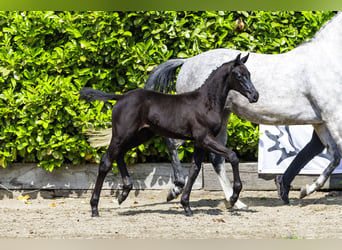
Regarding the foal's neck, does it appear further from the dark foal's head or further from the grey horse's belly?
the grey horse's belly

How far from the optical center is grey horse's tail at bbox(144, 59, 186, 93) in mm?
7406

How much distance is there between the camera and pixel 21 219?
21.1 ft

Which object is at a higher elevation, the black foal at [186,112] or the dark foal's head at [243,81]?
the dark foal's head at [243,81]

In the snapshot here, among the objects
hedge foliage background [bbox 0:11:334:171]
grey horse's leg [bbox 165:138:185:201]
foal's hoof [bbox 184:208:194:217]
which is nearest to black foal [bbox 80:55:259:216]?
foal's hoof [bbox 184:208:194:217]

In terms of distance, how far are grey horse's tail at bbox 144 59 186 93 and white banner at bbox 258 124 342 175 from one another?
4.84 ft

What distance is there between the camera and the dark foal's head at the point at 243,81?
6227 mm

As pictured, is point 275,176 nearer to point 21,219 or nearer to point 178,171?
point 178,171

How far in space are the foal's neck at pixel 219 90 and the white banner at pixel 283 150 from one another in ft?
6.01

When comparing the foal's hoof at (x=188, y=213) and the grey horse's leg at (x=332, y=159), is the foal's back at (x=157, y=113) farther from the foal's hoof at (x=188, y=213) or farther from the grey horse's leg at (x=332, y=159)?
the grey horse's leg at (x=332, y=159)

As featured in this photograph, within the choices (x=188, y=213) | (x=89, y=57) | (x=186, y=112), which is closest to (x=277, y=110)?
(x=186, y=112)

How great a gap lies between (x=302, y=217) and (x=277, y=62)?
1.70 m

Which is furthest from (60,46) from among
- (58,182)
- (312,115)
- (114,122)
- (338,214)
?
(338,214)

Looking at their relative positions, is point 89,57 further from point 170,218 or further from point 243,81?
point 170,218

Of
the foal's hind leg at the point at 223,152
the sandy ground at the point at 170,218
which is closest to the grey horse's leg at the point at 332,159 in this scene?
the sandy ground at the point at 170,218
